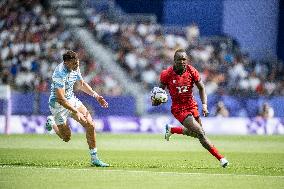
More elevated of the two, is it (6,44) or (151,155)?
(6,44)

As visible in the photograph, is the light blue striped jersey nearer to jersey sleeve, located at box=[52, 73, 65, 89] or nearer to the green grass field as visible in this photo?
jersey sleeve, located at box=[52, 73, 65, 89]

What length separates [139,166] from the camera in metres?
17.3

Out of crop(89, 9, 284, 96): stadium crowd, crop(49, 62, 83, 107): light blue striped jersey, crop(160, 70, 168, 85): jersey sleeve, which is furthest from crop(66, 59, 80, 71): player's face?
crop(89, 9, 284, 96): stadium crowd

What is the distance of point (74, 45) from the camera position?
125ft

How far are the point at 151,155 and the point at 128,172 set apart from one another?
19.7 feet

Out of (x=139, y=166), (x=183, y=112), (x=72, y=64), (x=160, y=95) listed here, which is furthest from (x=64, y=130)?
(x=183, y=112)

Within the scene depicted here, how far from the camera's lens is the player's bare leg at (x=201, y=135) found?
1681 cm

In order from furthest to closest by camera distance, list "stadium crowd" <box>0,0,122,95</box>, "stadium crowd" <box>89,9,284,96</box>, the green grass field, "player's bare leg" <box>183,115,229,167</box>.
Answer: "stadium crowd" <box>89,9,284,96</box>
"stadium crowd" <box>0,0,122,95</box>
"player's bare leg" <box>183,115,229,167</box>
the green grass field

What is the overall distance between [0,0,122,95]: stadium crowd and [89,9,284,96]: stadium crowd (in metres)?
1.45

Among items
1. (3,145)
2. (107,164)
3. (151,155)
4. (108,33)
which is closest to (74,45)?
(108,33)

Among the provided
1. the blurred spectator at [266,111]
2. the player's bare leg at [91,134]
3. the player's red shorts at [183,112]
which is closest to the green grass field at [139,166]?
the player's bare leg at [91,134]

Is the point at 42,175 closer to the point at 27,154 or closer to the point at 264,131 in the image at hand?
the point at 27,154

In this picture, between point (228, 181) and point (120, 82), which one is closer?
point (228, 181)

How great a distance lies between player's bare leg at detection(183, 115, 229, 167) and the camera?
662 inches
